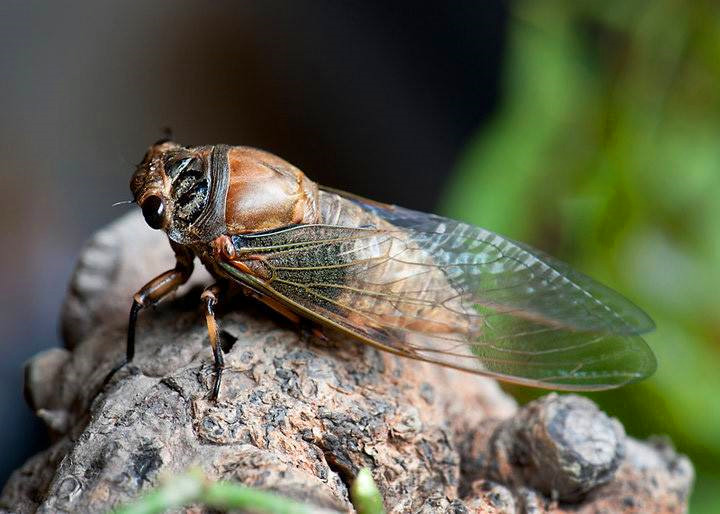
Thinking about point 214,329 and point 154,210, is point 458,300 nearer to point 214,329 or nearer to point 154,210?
point 214,329

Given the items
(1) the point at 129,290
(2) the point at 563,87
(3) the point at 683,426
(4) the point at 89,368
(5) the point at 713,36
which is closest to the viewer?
(4) the point at 89,368


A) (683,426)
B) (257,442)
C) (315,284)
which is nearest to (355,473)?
(257,442)

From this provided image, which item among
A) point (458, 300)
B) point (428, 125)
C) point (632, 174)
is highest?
point (632, 174)

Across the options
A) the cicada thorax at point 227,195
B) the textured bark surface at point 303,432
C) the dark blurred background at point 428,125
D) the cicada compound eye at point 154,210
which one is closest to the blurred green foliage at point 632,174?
the dark blurred background at point 428,125

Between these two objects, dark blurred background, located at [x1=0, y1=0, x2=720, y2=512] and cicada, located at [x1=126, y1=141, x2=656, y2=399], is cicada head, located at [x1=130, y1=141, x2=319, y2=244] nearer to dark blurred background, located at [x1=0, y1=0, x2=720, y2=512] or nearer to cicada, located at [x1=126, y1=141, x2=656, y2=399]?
cicada, located at [x1=126, y1=141, x2=656, y2=399]

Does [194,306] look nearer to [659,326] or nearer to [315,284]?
[315,284]

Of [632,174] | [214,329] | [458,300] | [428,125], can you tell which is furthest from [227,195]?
[428,125]

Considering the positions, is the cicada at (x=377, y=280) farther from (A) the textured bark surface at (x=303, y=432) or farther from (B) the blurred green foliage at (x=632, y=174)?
(B) the blurred green foliage at (x=632, y=174)
